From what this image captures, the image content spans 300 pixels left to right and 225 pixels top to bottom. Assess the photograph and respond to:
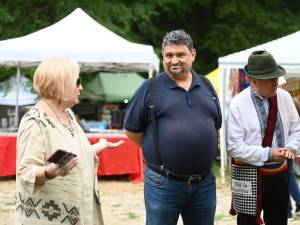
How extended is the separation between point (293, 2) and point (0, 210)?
487 inches

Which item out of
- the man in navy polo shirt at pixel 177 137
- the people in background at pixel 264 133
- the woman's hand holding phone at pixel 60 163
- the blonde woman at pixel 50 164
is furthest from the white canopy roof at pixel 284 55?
the woman's hand holding phone at pixel 60 163

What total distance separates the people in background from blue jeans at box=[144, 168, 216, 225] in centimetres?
33

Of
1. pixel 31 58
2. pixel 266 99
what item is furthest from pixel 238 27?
pixel 266 99

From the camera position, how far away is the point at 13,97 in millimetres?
14570

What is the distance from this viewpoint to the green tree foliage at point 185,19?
45.9ft

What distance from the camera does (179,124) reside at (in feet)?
10.6

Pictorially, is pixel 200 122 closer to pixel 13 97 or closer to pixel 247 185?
pixel 247 185

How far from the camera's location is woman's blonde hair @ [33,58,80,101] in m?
2.71

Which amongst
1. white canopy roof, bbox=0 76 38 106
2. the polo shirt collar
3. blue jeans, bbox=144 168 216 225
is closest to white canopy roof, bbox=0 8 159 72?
white canopy roof, bbox=0 76 38 106

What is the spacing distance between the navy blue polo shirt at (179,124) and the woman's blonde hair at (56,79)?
0.67 metres

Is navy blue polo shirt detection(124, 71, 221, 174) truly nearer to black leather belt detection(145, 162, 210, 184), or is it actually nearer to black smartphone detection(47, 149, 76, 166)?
black leather belt detection(145, 162, 210, 184)

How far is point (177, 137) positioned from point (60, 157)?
0.90 metres

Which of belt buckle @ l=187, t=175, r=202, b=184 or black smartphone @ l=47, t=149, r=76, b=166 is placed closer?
black smartphone @ l=47, t=149, r=76, b=166

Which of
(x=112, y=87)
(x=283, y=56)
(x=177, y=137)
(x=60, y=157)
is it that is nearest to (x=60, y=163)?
(x=60, y=157)
